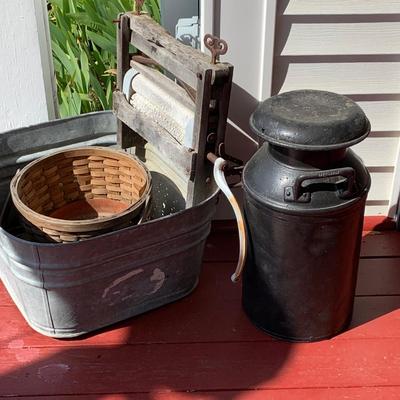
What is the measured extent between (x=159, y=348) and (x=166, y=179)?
2.12ft

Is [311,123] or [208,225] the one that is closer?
[311,123]

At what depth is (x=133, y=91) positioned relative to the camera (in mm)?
2398

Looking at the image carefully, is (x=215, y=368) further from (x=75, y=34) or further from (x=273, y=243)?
(x=75, y=34)

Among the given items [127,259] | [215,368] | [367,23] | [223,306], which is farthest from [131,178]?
[367,23]

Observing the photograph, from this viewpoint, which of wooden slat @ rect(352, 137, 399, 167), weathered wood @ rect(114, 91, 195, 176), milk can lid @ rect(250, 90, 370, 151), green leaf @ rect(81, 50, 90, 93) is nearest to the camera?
milk can lid @ rect(250, 90, 370, 151)

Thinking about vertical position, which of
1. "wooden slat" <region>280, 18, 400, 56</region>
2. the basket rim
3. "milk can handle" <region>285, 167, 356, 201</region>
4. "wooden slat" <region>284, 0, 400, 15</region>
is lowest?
the basket rim

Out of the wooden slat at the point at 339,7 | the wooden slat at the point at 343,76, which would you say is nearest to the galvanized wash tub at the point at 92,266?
the wooden slat at the point at 343,76

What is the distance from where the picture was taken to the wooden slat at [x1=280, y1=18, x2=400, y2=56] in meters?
2.30

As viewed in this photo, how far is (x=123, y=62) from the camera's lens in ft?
7.90

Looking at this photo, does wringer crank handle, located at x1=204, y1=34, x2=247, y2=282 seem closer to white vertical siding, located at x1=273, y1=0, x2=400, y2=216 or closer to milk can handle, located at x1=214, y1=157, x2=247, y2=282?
milk can handle, located at x1=214, y1=157, x2=247, y2=282

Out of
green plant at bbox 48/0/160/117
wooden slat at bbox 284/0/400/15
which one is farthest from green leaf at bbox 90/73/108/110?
wooden slat at bbox 284/0/400/15

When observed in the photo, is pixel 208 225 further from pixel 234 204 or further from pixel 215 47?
pixel 215 47

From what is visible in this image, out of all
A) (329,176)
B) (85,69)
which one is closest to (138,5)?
(85,69)

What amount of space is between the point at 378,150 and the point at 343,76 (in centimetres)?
35
